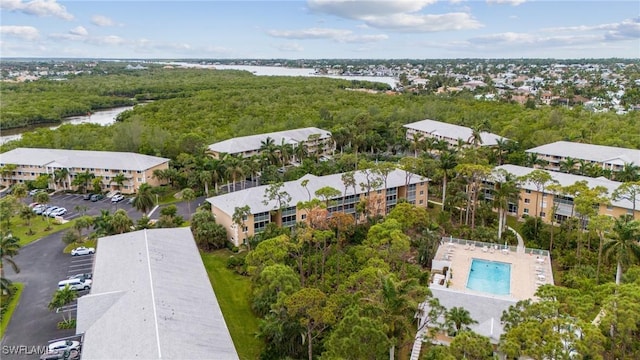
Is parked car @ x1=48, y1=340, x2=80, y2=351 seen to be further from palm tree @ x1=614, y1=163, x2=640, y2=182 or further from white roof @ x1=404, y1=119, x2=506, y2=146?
white roof @ x1=404, y1=119, x2=506, y2=146

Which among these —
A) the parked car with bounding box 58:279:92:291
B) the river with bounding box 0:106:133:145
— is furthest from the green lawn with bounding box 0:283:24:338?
the river with bounding box 0:106:133:145

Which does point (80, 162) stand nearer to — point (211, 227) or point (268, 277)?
point (211, 227)

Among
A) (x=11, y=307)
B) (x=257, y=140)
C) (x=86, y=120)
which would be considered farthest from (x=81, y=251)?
(x=86, y=120)

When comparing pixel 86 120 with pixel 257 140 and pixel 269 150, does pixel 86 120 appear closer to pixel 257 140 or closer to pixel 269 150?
pixel 257 140

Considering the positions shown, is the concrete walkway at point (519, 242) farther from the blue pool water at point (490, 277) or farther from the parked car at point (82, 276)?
the parked car at point (82, 276)

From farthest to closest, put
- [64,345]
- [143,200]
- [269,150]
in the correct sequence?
[269,150] < [143,200] < [64,345]

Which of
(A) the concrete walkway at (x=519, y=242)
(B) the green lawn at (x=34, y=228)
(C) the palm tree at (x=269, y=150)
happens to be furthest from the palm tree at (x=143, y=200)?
(A) the concrete walkway at (x=519, y=242)
